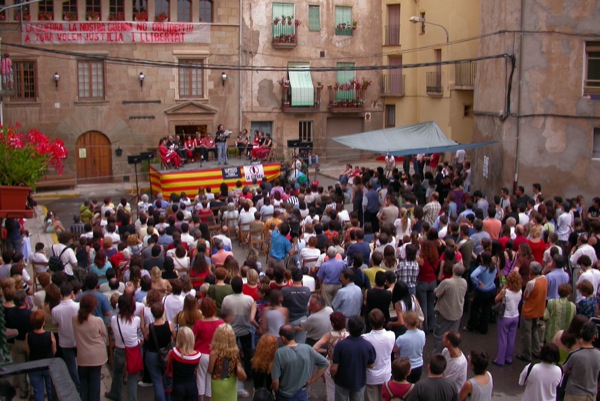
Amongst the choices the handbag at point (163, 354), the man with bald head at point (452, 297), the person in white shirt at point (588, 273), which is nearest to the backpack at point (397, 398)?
the handbag at point (163, 354)

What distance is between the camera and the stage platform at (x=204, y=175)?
25.2 metres

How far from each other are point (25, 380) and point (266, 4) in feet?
85.4

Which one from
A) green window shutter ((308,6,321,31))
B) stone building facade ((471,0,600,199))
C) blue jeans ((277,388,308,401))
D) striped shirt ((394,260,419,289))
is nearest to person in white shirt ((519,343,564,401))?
blue jeans ((277,388,308,401))

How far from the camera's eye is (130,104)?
31.4 metres

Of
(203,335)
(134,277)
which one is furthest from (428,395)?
(134,277)

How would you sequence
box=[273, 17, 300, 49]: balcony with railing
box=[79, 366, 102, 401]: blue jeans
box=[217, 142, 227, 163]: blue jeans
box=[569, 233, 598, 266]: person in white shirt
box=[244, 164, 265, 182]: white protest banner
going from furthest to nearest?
box=[273, 17, 300, 49]: balcony with railing < box=[217, 142, 227, 163]: blue jeans < box=[244, 164, 265, 182]: white protest banner < box=[569, 233, 598, 266]: person in white shirt < box=[79, 366, 102, 401]: blue jeans

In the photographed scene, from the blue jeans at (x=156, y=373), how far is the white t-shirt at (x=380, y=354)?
251cm

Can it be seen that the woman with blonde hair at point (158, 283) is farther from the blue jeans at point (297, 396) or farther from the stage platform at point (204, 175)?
the stage platform at point (204, 175)

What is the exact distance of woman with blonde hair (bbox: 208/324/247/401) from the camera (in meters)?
8.47

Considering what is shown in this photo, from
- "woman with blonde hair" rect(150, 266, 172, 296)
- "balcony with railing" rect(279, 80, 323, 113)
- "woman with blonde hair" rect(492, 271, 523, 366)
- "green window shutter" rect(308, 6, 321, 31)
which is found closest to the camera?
"woman with blonde hair" rect(150, 266, 172, 296)

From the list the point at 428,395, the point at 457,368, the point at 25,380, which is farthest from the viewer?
the point at 25,380

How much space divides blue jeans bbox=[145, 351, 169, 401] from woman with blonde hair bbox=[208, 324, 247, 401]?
107 cm

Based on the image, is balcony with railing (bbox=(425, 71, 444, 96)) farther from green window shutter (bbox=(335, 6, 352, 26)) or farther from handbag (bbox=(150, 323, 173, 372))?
handbag (bbox=(150, 323, 173, 372))

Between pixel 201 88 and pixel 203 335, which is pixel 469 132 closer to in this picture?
pixel 201 88
